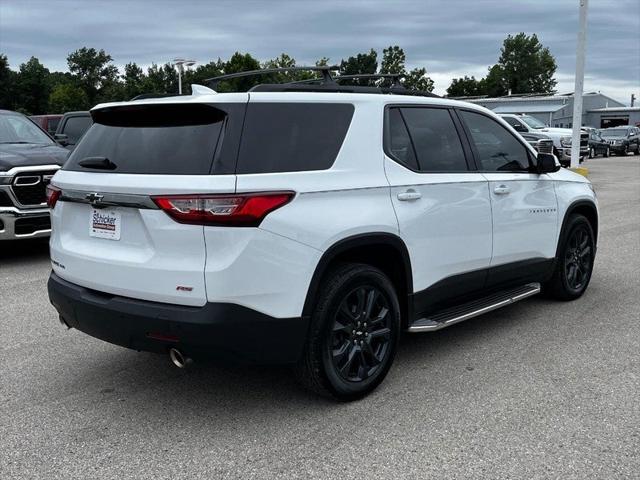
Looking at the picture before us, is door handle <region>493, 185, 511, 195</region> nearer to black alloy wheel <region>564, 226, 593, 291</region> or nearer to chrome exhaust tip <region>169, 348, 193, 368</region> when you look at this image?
black alloy wheel <region>564, 226, 593, 291</region>

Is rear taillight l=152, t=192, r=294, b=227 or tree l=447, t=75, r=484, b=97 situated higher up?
tree l=447, t=75, r=484, b=97

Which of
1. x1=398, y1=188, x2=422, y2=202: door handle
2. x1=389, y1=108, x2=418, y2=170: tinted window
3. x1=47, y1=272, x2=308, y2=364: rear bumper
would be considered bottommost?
x1=47, y1=272, x2=308, y2=364: rear bumper

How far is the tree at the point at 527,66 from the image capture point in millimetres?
125875

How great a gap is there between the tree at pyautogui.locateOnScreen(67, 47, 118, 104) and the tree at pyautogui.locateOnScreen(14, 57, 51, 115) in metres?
19.5

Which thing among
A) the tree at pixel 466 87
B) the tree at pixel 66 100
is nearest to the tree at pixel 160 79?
the tree at pixel 66 100

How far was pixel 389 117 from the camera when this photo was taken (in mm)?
4219

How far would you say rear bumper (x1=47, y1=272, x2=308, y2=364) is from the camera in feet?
10.9

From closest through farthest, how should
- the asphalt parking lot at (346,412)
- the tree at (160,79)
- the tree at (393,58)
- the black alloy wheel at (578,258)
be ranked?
the asphalt parking lot at (346,412) → the black alloy wheel at (578,258) → the tree at (160,79) → the tree at (393,58)

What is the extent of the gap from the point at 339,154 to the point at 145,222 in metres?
1.13

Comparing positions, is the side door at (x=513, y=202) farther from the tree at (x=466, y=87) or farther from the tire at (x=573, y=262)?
the tree at (x=466, y=87)

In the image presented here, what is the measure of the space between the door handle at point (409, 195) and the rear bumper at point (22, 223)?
5294 millimetres

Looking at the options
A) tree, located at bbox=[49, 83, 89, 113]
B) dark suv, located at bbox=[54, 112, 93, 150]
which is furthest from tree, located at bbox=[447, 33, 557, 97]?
dark suv, located at bbox=[54, 112, 93, 150]

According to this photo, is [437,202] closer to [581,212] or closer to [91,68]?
[581,212]

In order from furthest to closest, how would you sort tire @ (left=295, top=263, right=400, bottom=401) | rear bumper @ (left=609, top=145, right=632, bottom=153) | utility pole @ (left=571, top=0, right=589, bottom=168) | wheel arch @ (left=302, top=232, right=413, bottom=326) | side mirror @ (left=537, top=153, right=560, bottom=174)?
rear bumper @ (left=609, top=145, right=632, bottom=153) → utility pole @ (left=571, top=0, right=589, bottom=168) → side mirror @ (left=537, top=153, right=560, bottom=174) → tire @ (left=295, top=263, right=400, bottom=401) → wheel arch @ (left=302, top=232, right=413, bottom=326)
